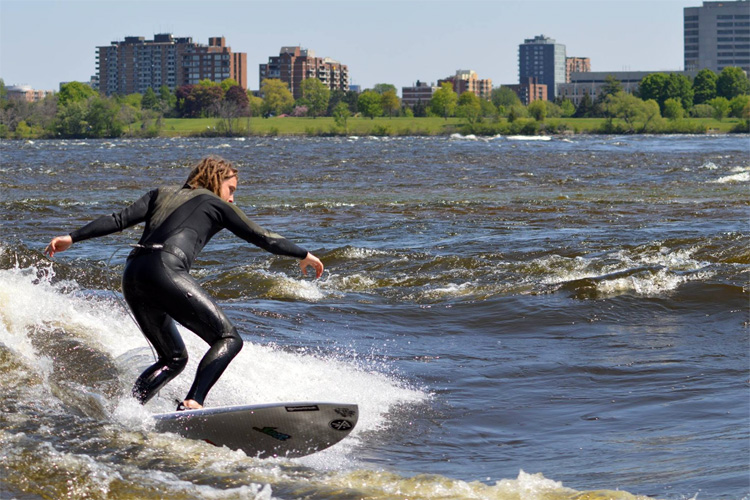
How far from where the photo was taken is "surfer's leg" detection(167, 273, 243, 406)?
260 inches

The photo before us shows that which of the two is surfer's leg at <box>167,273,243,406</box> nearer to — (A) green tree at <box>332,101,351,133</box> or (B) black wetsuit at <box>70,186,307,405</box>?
(B) black wetsuit at <box>70,186,307,405</box>

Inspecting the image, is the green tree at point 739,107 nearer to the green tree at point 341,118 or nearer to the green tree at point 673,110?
the green tree at point 673,110

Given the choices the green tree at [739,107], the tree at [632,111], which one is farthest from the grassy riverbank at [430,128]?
the green tree at [739,107]

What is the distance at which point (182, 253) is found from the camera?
6.66 m

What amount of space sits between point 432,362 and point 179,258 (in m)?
4.00

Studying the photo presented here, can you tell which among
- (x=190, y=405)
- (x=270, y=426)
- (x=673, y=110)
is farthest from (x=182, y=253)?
(x=673, y=110)

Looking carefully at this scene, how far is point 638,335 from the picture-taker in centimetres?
1110

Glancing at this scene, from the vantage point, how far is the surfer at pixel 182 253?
6594 millimetres

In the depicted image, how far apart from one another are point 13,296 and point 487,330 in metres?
5.39

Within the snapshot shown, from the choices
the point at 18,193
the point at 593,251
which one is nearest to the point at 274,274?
the point at 593,251

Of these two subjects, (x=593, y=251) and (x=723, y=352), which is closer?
(x=723, y=352)

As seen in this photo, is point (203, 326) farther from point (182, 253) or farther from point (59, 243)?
point (59, 243)

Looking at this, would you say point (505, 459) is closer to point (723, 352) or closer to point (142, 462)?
point (142, 462)

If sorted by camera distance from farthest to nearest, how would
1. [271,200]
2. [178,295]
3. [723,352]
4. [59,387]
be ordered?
1. [271,200]
2. [723,352]
3. [59,387]
4. [178,295]
